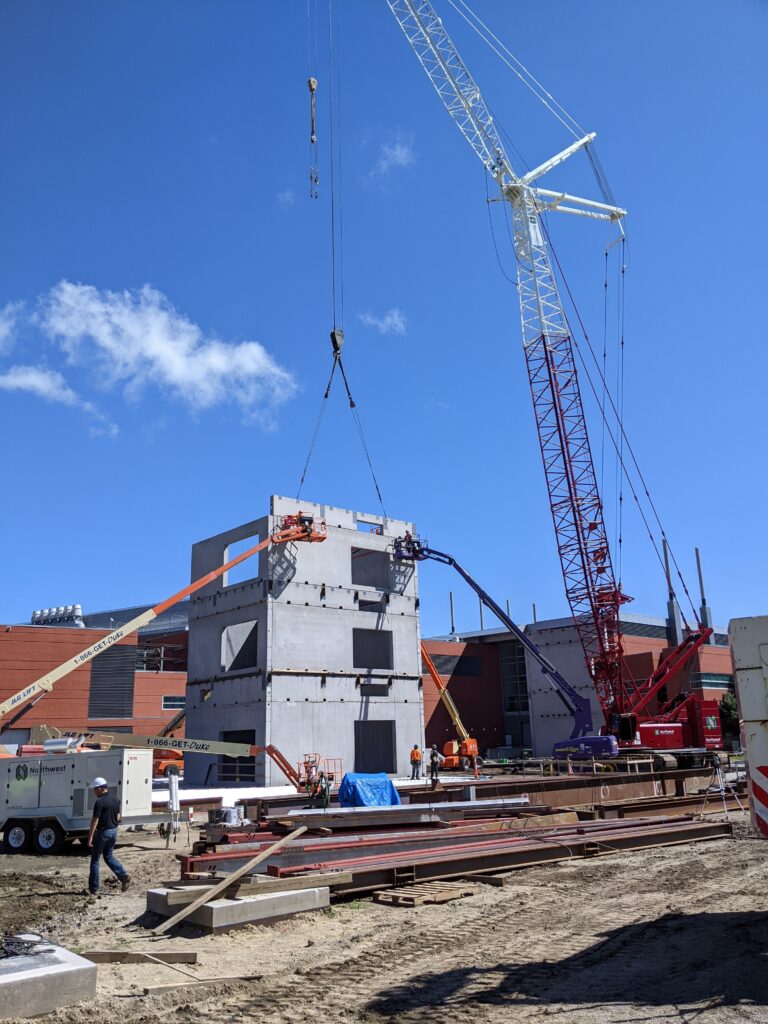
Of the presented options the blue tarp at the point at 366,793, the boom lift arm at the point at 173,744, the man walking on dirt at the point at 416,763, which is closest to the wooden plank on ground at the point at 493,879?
the blue tarp at the point at 366,793

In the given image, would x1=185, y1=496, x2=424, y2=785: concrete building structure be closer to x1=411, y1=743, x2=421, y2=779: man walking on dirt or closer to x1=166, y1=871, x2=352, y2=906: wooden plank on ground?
x1=411, y1=743, x2=421, y2=779: man walking on dirt

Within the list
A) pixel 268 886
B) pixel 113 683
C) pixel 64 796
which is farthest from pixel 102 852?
pixel 113 683

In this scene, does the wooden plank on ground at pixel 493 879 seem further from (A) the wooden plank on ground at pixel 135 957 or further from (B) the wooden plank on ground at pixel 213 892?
(A) the wooden plank on ground at pixel 135 957

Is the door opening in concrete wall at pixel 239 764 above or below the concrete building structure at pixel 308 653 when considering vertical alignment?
below

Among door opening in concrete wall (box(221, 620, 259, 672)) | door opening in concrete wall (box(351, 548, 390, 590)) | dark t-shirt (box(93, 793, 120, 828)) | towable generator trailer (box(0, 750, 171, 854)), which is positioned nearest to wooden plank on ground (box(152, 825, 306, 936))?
dark t-shirt (box(93, 793, 120, 828))

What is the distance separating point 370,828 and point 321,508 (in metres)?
23.3

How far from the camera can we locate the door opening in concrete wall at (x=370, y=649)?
39875 millimetres

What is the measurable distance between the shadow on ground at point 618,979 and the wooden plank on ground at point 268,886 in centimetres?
308

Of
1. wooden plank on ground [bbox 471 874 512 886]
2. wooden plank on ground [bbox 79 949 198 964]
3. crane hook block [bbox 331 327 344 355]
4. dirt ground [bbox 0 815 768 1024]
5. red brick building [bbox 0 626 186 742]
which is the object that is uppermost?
crane hook block [bbox 331 327 344 355]

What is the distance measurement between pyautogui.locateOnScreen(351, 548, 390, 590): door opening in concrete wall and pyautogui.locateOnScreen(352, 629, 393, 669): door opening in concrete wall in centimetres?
240

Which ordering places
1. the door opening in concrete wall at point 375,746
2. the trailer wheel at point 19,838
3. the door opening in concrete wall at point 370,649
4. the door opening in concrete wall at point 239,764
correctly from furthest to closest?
the door opening in concrete wall at point 370,649 → the door opening in concrete wall at point 375,746 → the door opening in concrete wall at point 239,764 → the trailer wheel at point 19,838

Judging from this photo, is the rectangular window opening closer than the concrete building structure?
No

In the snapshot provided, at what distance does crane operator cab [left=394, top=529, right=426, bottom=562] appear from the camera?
39750 millimetres

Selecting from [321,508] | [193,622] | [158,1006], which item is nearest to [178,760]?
[193,622]
